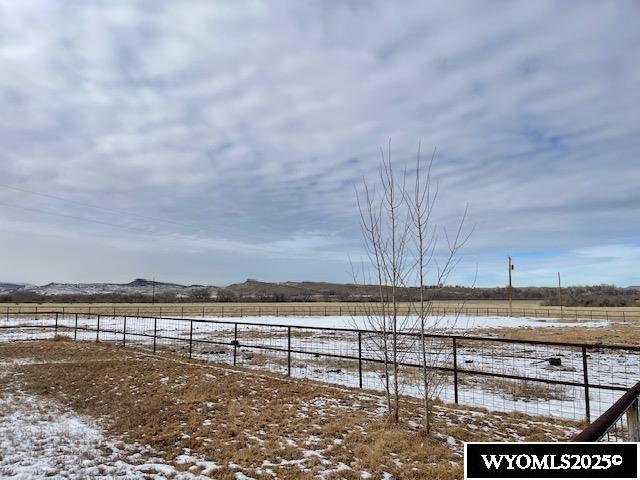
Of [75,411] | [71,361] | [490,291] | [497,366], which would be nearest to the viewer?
[75,411]

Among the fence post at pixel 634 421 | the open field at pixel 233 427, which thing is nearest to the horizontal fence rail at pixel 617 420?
the fence post at pixel 634 421

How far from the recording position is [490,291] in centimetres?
14712

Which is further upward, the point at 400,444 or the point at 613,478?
the point at 613,478

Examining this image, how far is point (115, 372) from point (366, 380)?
6797 mm

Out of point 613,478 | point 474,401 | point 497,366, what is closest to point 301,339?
point 497,366

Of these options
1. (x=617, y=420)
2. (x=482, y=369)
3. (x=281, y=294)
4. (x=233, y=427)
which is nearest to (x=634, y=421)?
(x=617, y=420)

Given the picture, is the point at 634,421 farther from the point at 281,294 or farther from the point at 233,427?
the point at 281,294

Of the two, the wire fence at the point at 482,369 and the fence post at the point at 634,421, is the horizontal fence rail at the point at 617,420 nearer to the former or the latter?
the fence post at the point at 634,421

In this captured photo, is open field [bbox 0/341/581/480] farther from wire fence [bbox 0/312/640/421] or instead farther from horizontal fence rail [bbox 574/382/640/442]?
horizontal fence rail [bbox 574/382/640/442]

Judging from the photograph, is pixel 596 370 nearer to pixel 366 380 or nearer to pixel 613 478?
pixel 366 380

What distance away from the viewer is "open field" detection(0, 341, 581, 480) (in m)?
5.72

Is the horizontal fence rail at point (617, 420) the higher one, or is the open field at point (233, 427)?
the horizontal fence rail at point (617, 420)

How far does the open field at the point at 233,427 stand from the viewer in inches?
225

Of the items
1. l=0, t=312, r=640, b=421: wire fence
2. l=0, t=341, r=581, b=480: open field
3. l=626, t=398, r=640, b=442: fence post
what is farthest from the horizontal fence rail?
l=0, t=312, r=640, b=421: wire fence
